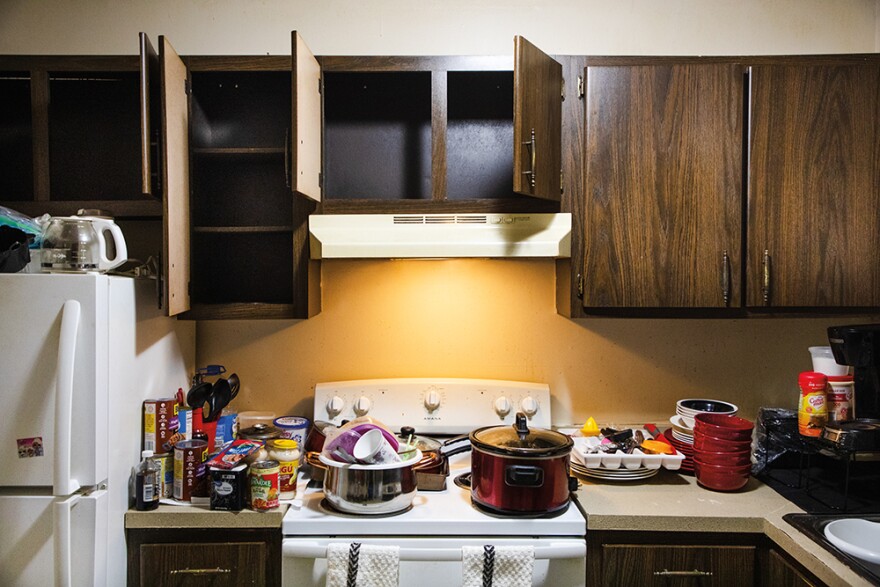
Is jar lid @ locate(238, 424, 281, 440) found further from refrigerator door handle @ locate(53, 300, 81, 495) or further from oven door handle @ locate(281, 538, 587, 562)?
refrigerator door handle @ locate(53, 300, 81, 495)

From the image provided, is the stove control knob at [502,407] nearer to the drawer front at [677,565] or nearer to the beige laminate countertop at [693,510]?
the beige laminate countertop at [693,510]

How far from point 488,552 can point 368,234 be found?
0.98 m

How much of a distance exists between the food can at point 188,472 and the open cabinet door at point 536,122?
117cm

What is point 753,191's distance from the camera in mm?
1855

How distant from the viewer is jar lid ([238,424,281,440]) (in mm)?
1915

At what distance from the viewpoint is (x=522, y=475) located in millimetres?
1587

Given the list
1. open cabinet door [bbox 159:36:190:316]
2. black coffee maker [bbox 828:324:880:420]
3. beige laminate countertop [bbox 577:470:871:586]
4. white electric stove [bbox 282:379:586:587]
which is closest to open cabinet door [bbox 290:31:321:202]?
open cabinet door [bbox 159:36:190:316]

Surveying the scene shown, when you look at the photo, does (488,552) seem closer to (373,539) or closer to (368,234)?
(373,539)

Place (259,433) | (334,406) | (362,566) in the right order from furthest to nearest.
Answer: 1. (334,406)
2. (259,433)
3. (362,566)

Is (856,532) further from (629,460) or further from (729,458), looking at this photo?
(629,460)

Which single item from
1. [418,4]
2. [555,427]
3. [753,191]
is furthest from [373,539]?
[418,4]

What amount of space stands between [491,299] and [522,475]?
0.80 m

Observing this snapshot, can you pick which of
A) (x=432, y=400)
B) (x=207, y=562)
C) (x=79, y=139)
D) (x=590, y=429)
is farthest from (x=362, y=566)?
(x=79, y=139)

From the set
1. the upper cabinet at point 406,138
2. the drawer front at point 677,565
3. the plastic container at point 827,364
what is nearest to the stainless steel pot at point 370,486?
the drawer front at point 677,565
